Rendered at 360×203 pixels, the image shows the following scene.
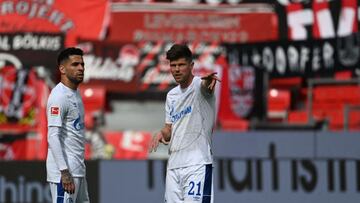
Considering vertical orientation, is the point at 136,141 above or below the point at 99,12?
Answer: below

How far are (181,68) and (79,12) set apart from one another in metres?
12.7

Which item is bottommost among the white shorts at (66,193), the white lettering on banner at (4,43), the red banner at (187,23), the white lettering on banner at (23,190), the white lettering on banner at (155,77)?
the white lettering on banner at (23,190)

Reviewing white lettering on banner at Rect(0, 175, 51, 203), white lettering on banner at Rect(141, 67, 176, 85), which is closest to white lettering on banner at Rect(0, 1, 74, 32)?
white lettering on banner at Rect(141, 67, 176, 85)

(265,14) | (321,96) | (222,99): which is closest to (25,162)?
(222,99)

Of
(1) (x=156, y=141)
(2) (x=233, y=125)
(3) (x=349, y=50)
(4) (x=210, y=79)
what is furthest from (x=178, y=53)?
(3) (x=349, y=50)

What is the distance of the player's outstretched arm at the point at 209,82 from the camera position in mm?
6902

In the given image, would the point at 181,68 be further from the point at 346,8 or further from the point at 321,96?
the point at 346,8

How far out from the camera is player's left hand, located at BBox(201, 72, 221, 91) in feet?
22.6

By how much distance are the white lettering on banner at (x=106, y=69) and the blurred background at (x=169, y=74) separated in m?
0.02

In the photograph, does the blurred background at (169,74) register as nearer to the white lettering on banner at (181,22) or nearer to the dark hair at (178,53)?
the white lettering on banner at (181,22)

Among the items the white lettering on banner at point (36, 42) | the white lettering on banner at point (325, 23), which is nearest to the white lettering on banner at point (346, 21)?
the white lettering on banner at point (325, 23)

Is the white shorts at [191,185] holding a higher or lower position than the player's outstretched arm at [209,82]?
lower

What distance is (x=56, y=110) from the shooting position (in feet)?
23.8

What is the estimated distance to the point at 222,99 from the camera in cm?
1644
